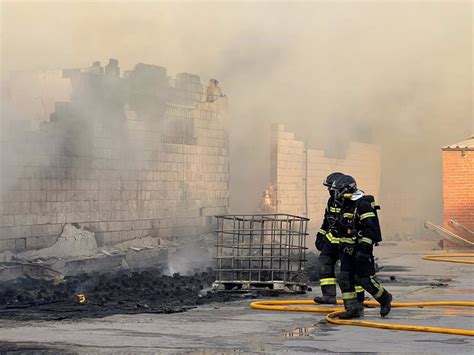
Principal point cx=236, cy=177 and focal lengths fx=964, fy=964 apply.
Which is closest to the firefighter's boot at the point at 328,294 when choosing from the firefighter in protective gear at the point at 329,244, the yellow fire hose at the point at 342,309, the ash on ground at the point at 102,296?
the firefighter in protective gear at the point at 329,244

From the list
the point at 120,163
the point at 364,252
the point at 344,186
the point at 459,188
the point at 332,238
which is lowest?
the point at 364,252

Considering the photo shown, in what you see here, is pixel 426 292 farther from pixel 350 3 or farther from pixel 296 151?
pixel 296 151

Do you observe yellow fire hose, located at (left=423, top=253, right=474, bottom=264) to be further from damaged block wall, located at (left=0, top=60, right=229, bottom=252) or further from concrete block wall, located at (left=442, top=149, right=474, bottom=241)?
damaged block wall, located at (left=0, top=60, right=229, bottom=252)

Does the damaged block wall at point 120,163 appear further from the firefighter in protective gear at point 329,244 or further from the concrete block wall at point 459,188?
the firefighter in protective gear at point 329,244

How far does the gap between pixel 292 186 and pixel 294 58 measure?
529 cm

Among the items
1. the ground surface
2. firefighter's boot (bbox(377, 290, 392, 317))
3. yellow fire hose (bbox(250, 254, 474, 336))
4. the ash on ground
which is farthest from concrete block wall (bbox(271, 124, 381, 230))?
firefighter's boot (bbox(377, 290, 392, 317))

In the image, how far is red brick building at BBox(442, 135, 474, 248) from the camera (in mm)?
22766

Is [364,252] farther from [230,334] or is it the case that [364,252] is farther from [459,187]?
[459,187]

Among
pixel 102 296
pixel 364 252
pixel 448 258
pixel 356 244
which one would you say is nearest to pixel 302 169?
pixel 448 258

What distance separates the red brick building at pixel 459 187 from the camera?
22766mm

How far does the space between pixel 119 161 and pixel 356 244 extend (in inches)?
357

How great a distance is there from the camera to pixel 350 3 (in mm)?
18266

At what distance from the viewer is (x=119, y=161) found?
1769 cm

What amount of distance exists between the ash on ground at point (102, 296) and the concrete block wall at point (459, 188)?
1007cm
